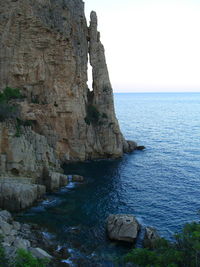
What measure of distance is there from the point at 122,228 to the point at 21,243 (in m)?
11.7

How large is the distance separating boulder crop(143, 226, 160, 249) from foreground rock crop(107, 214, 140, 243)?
133cm

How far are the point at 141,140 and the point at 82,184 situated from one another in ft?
133

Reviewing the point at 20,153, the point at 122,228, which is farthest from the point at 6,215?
the point at 122,228

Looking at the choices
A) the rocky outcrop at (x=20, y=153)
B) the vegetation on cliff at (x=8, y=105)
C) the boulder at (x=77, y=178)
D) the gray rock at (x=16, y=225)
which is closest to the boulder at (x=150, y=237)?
the gray rock at (x=16, y=225)

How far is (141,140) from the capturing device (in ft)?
291

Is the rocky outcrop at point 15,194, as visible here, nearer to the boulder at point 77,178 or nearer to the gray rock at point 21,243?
the gray rock at point 21,243

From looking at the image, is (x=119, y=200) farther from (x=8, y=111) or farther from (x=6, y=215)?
(x=8, y=111)

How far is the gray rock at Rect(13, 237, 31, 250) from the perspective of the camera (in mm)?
29469

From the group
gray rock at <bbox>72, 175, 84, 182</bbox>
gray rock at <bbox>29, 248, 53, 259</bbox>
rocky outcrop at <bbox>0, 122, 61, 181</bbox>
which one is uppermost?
rocky outcrop at <bbox>0, 122, 61, 181</bbox>

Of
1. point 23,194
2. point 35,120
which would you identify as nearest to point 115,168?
point 35,120

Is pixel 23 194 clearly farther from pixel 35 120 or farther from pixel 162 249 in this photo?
pixel 162 249

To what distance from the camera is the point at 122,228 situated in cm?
3516

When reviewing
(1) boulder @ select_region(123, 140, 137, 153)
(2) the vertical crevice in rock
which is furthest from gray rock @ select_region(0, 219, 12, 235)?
(1) boulder @ select_region(123, 140, 137, 153)

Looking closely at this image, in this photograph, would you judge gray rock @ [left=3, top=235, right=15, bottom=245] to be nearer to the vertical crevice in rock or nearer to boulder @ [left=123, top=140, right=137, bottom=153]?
the vertical crevice in rock
